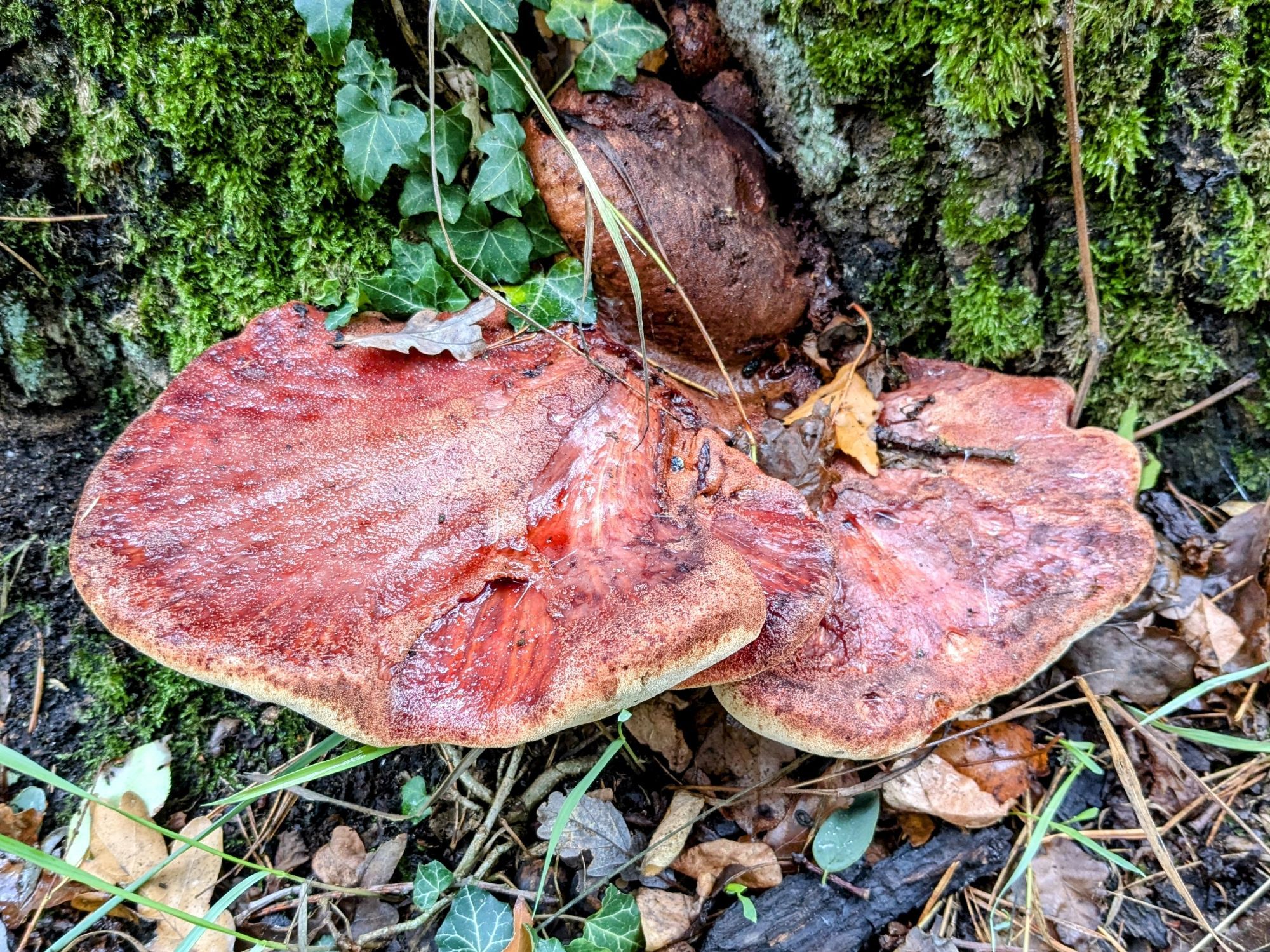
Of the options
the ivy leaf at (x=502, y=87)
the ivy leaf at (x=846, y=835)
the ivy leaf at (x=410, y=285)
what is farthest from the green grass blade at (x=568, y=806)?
the ivy leaf at (x=502, y=87)

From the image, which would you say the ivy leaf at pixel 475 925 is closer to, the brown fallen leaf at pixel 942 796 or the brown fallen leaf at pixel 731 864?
the brown fallen leaf at pixel 731 864

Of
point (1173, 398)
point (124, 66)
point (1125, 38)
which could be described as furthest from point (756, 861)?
point (124, 66)

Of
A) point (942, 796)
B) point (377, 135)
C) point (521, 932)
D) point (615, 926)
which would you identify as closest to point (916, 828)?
point (942, 796)

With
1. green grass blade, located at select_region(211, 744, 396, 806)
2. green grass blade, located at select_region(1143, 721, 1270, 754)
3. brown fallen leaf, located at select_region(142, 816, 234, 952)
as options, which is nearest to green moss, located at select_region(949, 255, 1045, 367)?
green grass blade, located at select_region(1143, 721, 1270, 754)

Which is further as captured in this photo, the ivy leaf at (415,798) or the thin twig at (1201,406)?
the thin twig at (1201,406)

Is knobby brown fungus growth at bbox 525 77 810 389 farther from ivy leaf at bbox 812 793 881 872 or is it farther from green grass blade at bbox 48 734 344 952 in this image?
green grass blade at bbox 48 734 344 952

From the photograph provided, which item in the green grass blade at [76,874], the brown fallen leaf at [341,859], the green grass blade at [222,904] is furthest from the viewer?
the brown fallen leaf at [341,859]

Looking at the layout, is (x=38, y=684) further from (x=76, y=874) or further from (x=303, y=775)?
(x=303, y=775)
